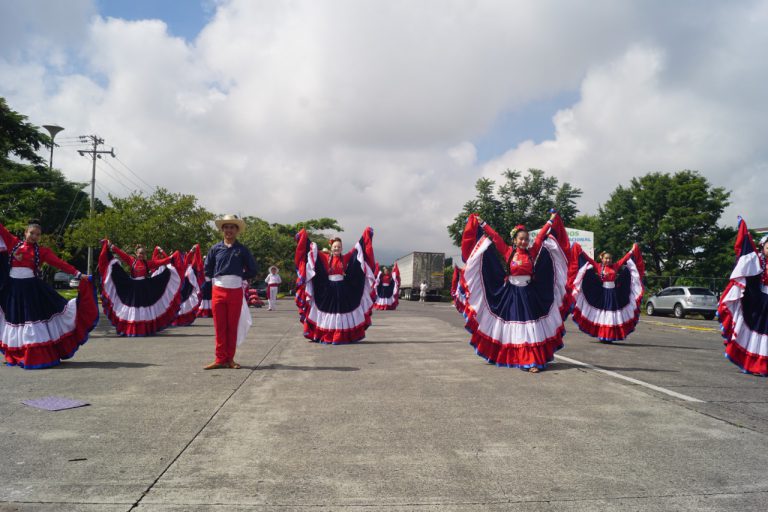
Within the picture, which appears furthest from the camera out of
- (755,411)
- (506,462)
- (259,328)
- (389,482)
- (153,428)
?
(259,328)

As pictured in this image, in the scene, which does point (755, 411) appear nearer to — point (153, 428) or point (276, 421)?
point (276, 421)

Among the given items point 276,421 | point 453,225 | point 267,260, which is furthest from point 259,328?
point 267,260

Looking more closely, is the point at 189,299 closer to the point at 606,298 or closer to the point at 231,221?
the point at 231,221

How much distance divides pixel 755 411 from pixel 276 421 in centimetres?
451

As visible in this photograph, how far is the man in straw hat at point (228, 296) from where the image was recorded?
26.6ft

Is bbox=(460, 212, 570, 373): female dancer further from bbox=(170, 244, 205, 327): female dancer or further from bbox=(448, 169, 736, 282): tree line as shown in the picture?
bbox=(448, 169, 736, 282): tree line

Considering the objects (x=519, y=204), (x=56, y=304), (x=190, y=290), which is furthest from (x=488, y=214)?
(x=56, y=304)

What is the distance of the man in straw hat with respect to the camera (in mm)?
8102

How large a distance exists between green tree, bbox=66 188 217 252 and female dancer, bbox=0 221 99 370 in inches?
955

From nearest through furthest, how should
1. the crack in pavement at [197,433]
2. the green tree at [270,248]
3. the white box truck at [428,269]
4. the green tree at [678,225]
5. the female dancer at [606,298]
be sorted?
the crack in pavement at [197,433]
the female dancer at [606,298]
the green tree at [678,225]
the white box truck at [428,269]
the green tree at [270,248]

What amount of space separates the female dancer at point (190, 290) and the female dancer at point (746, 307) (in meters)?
12.5

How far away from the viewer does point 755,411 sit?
5703 mm

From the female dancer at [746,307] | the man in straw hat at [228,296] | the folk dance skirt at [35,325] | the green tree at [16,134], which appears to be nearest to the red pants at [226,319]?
the man in straw hat at [228,296]

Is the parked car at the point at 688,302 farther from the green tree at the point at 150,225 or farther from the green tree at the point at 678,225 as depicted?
the green tree at the point at 150,225
